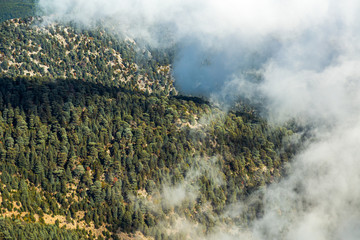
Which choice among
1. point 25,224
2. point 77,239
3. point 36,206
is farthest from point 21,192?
point 77,239

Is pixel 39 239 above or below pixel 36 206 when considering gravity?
below

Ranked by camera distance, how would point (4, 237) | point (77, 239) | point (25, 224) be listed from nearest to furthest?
point (4, 237)
point (25, 224)
point (77, 239)

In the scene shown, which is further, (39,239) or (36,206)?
(36,206)

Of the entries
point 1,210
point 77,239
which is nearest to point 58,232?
point 77,239

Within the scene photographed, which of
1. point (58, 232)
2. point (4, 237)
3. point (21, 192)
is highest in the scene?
point (21, 192)

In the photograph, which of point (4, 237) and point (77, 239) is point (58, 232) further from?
point (4, 237)

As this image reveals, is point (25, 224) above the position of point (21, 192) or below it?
below

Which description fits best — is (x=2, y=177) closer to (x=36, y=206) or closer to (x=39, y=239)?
(x=36, y=206)

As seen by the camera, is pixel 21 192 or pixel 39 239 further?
pixel 21 192

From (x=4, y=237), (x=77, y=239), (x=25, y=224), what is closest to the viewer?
(x=4, y=237)
